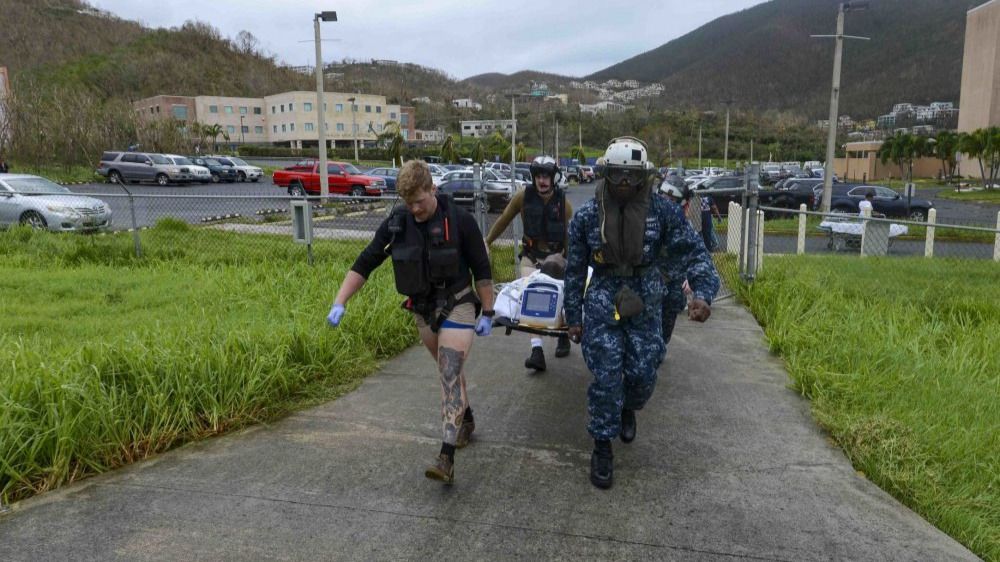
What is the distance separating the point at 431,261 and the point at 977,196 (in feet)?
154

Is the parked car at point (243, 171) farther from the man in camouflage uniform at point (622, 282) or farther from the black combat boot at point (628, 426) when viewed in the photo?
the man in camouflage uniform at point (622, 282)

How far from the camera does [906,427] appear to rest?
413cm

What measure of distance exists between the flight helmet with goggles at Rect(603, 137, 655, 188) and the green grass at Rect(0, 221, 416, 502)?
2.75 meters

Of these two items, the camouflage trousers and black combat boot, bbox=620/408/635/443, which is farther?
black combat boot, bbox=620/408/635/443

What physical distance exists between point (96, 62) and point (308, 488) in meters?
155

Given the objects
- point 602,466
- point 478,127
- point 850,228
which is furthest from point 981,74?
point 478,127

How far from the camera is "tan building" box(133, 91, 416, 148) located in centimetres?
9662

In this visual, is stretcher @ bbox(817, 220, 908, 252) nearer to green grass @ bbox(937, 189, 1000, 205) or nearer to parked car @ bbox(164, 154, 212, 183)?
green grass @ bbox(937, 189, 1000, 205)

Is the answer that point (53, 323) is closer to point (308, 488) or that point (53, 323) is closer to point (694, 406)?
point (308, 488)

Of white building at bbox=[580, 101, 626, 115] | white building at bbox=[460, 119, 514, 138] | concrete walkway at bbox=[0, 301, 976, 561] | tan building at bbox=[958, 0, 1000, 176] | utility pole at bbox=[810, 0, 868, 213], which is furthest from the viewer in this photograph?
white building at bbox=[580, 101, 626, 115]

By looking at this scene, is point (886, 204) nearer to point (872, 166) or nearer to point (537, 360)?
point (537, 360)

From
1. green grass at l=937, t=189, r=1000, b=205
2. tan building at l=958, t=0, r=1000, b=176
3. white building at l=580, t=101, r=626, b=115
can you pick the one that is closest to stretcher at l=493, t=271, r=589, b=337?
green grass at l=937, t=189, r=1000, b=205

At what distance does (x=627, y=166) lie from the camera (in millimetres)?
3611

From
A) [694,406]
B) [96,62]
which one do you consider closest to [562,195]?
[694,406]
